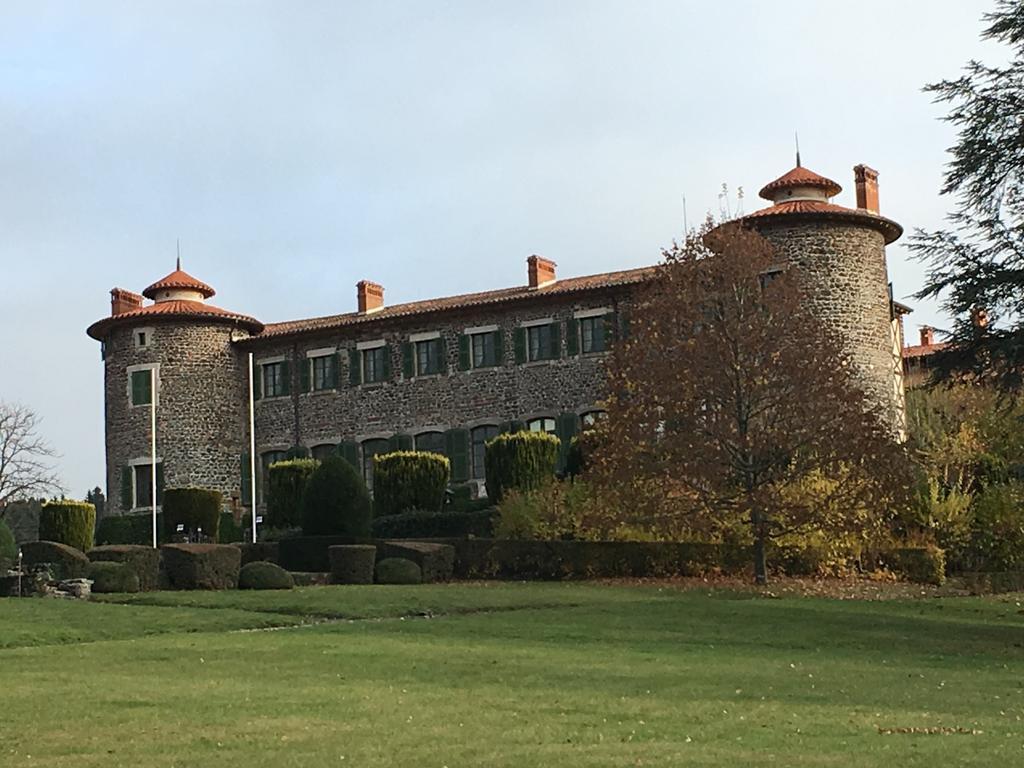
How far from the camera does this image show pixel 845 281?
3947cm

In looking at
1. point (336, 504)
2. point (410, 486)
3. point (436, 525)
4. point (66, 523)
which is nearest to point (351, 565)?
point (336, 504)

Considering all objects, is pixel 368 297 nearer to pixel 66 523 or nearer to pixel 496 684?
pixel 66 523

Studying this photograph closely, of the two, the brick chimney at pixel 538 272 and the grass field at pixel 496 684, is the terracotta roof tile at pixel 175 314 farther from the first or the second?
the grass field at pixel 496 684

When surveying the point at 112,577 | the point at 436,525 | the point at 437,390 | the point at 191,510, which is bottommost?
the point at 112,577

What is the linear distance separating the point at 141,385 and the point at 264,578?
2036 centimetres

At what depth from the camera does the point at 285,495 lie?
42.5 m

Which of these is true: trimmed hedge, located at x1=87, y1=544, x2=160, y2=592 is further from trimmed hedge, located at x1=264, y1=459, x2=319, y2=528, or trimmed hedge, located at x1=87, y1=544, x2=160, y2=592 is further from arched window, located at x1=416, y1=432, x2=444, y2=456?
arched window, located at x1=416, y1=432, x2=444, y2=456

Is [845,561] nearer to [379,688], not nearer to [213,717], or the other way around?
[379,688]

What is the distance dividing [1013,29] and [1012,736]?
1441 cm

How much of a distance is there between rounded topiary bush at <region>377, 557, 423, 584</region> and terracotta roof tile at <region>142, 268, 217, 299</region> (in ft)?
67.4

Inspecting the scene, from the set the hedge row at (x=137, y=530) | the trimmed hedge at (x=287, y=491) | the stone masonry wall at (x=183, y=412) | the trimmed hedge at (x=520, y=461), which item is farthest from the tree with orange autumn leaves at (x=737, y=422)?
the stone masonry wall at (x=183, y=412)

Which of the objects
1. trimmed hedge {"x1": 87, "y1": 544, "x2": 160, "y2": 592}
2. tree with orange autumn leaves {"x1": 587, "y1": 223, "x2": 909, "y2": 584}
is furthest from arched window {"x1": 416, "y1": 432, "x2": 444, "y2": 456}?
trimmed hedge {"x1": 87, "y1": 544, "x2": 160, "y2": 592}

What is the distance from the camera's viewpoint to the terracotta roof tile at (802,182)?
132 feet

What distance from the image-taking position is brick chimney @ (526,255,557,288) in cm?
4366
